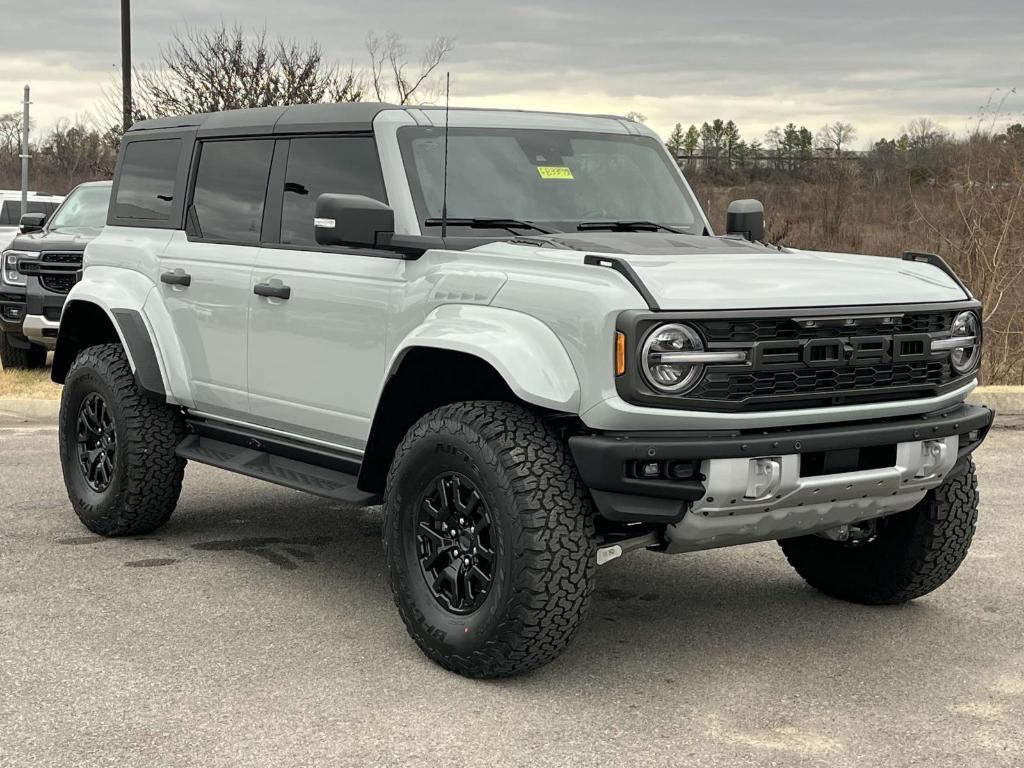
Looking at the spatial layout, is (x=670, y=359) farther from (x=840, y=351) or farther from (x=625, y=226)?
(x=625, y=226)

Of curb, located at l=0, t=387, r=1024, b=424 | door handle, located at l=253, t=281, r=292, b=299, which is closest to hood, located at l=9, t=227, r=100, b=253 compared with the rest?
curb, located at l=0, t=387, r=1024, b=424

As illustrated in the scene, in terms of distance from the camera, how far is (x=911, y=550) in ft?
17.5

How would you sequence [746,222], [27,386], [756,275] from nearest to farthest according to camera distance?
[756,275] < [746,222] < [27,386]

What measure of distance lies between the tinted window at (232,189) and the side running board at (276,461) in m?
0.92

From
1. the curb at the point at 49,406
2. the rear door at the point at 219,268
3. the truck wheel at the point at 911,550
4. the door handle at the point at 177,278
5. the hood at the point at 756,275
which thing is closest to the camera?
the hood at the point at 756,275

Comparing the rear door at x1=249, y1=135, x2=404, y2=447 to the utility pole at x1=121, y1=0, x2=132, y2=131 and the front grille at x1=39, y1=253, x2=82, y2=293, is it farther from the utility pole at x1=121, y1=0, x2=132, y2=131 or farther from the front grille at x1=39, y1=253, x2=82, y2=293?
the utility pole at x1=121, y1=0, x2=132, y2=131

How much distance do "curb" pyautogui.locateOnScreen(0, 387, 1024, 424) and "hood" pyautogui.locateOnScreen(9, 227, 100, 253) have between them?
254 cm

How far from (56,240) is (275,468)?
8488 mm

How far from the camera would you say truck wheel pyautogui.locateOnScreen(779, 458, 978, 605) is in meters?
5.27

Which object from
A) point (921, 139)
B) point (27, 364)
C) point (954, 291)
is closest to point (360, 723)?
point (954, 291)

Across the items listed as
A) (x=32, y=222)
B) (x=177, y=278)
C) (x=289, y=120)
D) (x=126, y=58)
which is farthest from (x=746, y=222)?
(x=126, y=58)

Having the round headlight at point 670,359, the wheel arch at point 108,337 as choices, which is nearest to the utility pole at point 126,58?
the wheel arch at point 108,337

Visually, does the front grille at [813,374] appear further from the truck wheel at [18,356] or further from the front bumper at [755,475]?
the truck wheel at [18,356]

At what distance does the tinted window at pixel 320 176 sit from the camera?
560cm
